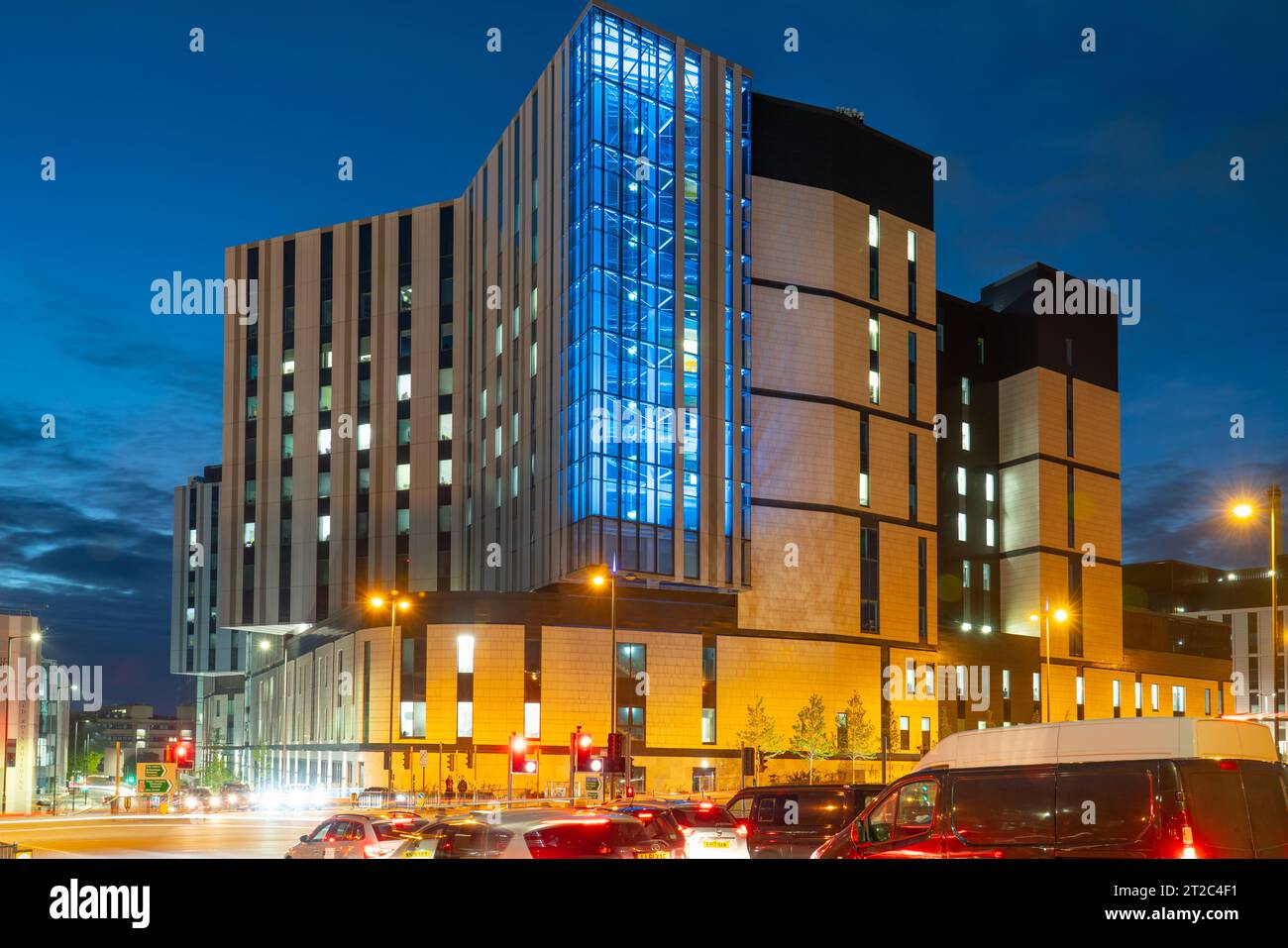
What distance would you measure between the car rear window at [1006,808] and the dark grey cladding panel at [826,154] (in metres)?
75.4

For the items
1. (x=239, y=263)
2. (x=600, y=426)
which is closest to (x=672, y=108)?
(x=600, y=426)

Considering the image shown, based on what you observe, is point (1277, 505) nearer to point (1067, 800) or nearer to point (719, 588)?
point (1067, 800)

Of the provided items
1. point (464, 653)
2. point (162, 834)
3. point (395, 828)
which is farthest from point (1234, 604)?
point (395, 828)

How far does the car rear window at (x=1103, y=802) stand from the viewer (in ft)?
44.9

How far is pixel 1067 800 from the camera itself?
14.4m

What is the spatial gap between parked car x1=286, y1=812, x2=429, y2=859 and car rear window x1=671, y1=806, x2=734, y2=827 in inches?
199

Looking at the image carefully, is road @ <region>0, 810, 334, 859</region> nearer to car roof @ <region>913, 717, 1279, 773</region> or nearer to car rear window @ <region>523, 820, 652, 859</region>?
car rear window @ <region>523, 820, 652, 859</region>

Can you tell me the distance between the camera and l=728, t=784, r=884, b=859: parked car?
86.3 feet

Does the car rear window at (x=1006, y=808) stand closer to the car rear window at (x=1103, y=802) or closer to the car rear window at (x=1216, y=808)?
the car rear window at (x=1103, y=802)

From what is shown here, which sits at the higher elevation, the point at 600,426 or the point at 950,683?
the point at 600,426

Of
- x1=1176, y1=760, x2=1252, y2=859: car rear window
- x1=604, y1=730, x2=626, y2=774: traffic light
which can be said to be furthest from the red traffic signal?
x1=1176, y1=760, x2=1252, y2=859: car rear window

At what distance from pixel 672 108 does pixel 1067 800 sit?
237ft

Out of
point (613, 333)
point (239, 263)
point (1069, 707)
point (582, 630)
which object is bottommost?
point (1069, 707)
